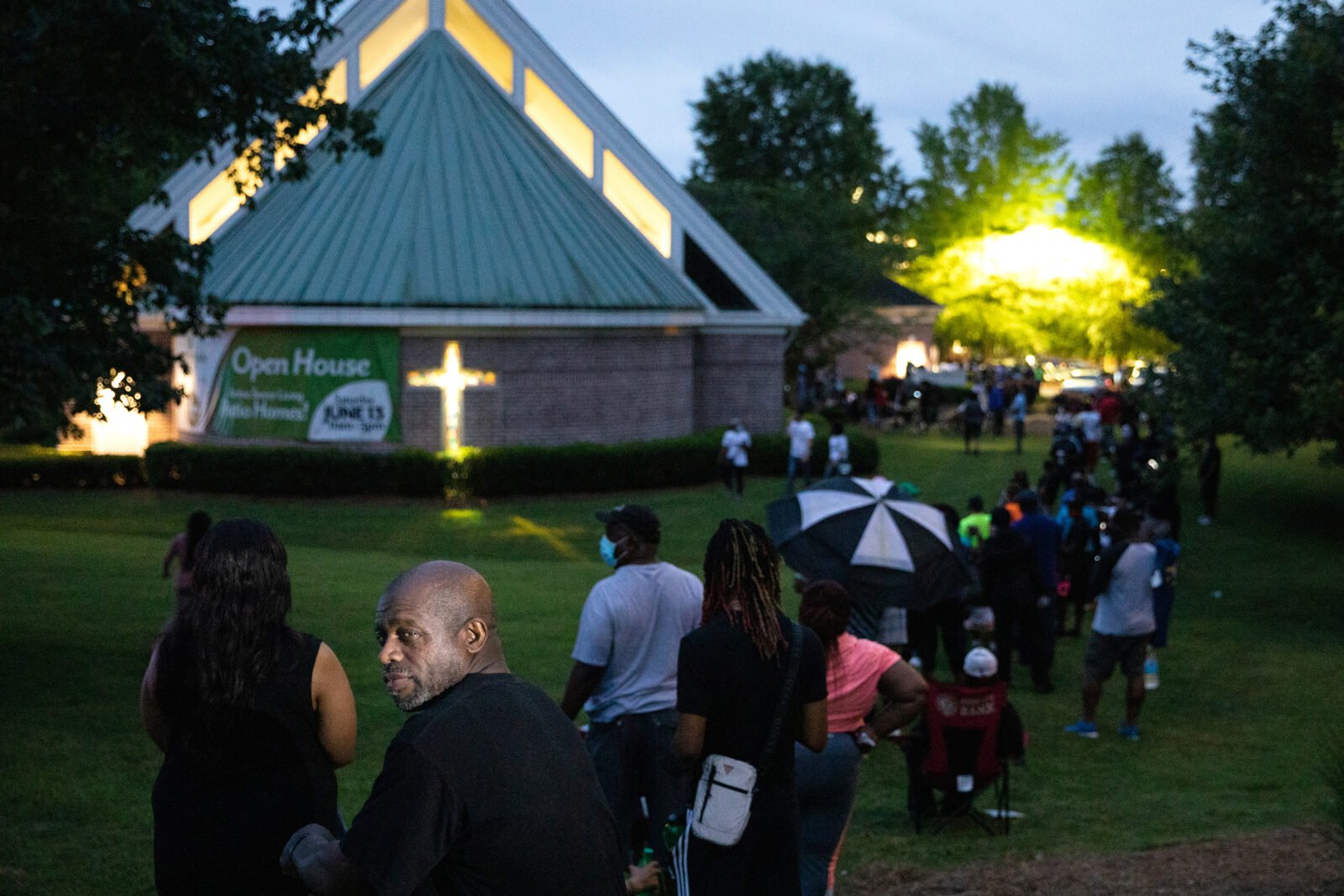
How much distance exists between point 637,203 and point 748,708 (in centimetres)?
2892

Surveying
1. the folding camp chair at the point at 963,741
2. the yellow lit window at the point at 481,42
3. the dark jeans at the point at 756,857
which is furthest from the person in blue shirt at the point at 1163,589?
the yellow lit window at the point at 481,42

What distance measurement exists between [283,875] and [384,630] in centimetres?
122

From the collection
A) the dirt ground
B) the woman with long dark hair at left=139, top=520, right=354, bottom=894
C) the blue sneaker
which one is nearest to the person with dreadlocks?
the woman with long dark hair at left=139, top=520, right=354, bottom=894

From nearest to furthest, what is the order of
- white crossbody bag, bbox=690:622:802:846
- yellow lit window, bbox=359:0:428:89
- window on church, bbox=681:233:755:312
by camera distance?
white crossbody bag, bbox=690:622:802:846, yellow lit window, bbox=359:0:428:89, window on church, bbox=681:233:755:312

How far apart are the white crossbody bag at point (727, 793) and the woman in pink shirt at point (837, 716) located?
917 mm

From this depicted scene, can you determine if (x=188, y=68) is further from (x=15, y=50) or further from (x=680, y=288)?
(x=680, y=288)

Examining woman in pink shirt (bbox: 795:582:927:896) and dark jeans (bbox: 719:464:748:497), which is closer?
woman in pink shirt (bbox: 795:582:927:896)

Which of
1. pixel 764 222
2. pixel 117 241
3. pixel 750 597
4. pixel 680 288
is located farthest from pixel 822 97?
pixel 750 597

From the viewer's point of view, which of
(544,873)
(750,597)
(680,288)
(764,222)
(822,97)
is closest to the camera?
(544,873)

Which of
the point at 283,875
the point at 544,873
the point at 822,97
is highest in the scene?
the point at 822,97

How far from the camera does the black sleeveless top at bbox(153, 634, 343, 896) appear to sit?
→ 419 centimetres

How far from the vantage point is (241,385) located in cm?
2869

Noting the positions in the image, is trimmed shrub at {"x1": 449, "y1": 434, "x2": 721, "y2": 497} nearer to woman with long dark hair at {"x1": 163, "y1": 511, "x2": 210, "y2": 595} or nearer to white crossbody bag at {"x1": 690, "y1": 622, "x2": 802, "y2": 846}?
woman with long dark hair at {"x1": 163, "y1": 511, "x2": 210, "y2": 595}

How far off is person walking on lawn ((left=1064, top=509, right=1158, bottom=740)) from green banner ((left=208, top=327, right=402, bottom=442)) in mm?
18620
